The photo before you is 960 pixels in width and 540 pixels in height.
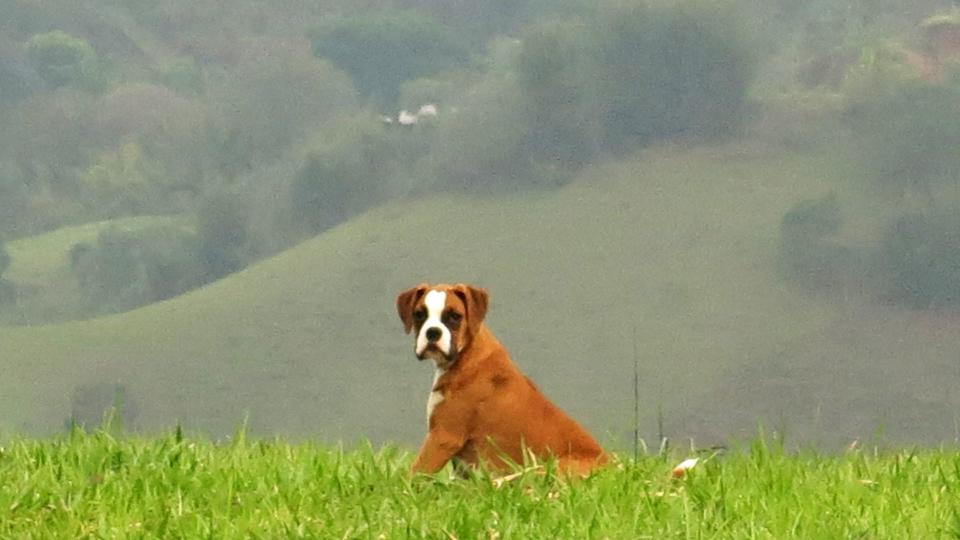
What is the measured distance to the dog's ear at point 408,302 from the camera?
7082 millimetres

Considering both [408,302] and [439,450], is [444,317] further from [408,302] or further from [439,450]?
[439,450]

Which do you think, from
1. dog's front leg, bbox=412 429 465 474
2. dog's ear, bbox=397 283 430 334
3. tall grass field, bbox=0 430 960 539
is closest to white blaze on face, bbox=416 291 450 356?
dog's ear, bbox=397 283 430 334

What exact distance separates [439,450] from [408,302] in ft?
2.18

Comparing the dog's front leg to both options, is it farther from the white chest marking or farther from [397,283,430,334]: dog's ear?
[397,283,430,334]: dog's ear

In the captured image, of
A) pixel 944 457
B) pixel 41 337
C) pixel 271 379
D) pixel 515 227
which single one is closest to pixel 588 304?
pixel 515 227

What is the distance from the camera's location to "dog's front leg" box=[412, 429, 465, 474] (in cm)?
705

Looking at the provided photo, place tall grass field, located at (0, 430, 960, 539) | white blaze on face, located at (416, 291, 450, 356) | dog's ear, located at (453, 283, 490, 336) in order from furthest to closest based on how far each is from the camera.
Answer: dog's ear, located at (453, 283, 490, 336), white blaze on face, located at (416, 291, 450, 356), tall grass field, located at (0, 430, 960, 539)

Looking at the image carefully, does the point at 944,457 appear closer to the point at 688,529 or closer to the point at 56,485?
the point at 688,529

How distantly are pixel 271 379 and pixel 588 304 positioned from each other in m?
13.2

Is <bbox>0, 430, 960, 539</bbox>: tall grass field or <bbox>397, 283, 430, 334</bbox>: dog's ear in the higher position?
<bbox>397, 283, 430, 334</bbox>: dog's ear

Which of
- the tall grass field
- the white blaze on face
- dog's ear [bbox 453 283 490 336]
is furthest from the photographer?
dog's ear [bbox 453 283 490 336]

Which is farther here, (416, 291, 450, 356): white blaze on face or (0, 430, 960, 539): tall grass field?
(416, 291, 450, 356): white blaze on face

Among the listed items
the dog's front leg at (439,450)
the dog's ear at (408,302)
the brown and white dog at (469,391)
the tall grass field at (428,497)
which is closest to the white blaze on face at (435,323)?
the brown and white dog at (469,391)

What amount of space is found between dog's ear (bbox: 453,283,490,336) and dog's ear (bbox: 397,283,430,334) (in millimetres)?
168
